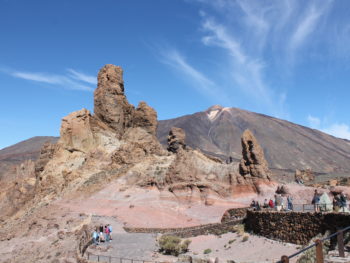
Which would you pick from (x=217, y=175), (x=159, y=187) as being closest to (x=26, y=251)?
(x=159, y=187)

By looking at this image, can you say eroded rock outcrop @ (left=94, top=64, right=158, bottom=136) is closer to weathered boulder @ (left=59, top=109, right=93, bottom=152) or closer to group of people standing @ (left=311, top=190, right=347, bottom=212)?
weathered boulder @ (left=59, top=109, right=93, bottom=152)

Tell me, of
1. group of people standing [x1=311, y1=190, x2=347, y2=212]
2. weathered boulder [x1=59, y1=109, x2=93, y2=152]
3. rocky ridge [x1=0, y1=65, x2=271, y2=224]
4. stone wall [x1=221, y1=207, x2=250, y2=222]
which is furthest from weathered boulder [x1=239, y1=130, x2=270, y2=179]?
weathered boulder [x1=59, y1=109, x2=93, y2=152]

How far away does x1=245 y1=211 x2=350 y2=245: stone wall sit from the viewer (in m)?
13.5

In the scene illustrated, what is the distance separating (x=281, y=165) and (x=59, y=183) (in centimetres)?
12768

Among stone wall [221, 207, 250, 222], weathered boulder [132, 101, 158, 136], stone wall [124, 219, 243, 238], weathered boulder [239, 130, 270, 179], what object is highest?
weathered boulder [132, 101, 158, 136]

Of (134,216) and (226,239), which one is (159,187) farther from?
(226,239)

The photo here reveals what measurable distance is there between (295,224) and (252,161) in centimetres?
2067

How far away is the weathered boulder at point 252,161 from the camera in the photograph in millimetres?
35312

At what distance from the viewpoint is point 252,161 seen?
1422 inches

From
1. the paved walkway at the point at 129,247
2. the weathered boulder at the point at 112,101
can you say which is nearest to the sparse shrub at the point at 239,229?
the paved walkway at the point at 129,247

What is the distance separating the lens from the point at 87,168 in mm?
45344

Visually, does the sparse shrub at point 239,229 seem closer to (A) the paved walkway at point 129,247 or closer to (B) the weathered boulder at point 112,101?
(A) the paved walkway at point 129,247

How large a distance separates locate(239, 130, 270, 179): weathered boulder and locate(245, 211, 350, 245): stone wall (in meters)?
16.0

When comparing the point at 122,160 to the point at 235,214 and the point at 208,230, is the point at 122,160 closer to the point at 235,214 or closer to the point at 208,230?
the point at 235,214
